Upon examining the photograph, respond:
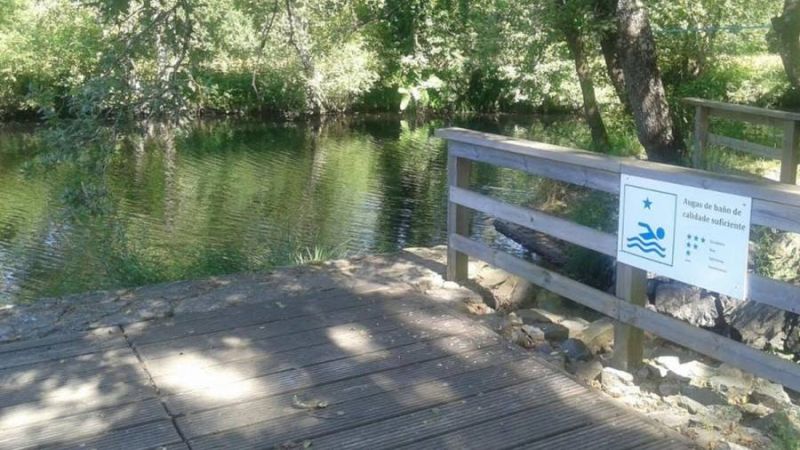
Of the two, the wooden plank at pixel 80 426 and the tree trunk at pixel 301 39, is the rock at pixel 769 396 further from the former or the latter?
the tree trunk at pixel 301 39

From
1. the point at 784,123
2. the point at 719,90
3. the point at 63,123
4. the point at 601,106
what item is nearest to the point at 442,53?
the point at 601,106

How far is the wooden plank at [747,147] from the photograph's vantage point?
28.3 feet

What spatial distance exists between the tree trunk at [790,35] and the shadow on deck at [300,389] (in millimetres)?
6344

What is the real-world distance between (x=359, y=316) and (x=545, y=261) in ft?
9.87

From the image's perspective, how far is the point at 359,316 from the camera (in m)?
5.43

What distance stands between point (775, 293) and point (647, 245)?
72 cm

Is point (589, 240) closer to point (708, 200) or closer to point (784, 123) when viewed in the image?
point (708, 200)

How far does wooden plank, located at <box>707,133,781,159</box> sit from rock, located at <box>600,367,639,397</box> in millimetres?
4824

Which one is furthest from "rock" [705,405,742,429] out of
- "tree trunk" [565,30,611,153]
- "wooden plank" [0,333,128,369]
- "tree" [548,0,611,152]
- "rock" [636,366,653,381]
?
"tree trunk" [565,30,611,153]

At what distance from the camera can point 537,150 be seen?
514cm

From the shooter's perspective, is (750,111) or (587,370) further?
(750,111)

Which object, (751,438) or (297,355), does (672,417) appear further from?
(297,355)

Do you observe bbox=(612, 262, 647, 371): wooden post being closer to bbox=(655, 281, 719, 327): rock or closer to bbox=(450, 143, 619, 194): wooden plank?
bbox=(450, 143, 619, 194): wooden plank

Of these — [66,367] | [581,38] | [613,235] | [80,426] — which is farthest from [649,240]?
[581,38]
